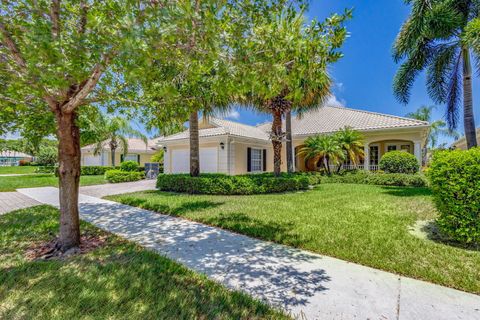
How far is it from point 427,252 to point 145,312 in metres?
4.93

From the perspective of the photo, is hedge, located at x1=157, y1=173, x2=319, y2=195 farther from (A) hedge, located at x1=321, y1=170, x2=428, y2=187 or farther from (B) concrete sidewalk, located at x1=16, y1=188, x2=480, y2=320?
(A) hedge, located at x1=321, y1=170, x2=428, y2=187

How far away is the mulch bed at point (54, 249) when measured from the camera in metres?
4.49

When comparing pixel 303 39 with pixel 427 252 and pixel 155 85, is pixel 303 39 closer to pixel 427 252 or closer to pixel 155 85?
pixel 155 85

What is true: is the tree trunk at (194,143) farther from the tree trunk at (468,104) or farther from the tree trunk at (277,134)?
the tree trunk at (468,104)

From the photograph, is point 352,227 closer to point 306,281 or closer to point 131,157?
point 306,281

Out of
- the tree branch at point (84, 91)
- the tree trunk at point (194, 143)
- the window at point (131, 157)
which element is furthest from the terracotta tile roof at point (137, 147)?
the tree branch at point (84, 91)

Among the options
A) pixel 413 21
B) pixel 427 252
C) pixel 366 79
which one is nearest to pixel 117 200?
pixel 427 252

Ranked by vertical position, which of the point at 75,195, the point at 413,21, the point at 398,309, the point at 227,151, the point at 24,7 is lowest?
the point at 398,309

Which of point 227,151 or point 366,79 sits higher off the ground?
point 366,79

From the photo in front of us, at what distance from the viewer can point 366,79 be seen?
20.2 m

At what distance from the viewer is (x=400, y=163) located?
15773 millimetres

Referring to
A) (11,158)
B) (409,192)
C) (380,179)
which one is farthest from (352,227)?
(11,158)

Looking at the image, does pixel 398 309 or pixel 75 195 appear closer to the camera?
pixel 398 309

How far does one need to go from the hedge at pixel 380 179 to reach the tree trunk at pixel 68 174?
1529 centimetres
